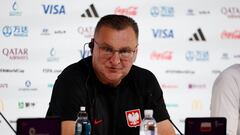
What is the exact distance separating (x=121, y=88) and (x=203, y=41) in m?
2.85

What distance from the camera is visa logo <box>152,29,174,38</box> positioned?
210 inches

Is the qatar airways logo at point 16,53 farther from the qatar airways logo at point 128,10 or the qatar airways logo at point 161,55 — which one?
the qatar airways logo at point 161,55

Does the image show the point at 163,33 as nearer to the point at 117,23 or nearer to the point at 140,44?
the point at 140,44

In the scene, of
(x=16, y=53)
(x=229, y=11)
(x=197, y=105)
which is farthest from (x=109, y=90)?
(x=229, y=11)

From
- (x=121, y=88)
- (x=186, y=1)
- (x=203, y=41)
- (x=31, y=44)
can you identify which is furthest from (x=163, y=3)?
(x=121, y=88)

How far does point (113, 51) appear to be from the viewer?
2.60m

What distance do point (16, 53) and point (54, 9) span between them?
0.60 metres

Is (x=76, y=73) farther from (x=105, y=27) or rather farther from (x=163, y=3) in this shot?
(x=163, y=3)

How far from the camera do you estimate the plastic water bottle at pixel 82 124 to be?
7.88ft

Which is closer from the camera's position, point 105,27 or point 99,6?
point 105,27

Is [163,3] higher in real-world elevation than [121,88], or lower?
higher

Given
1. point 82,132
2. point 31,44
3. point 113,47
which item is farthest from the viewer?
point 31,44

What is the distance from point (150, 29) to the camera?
532 centimetres

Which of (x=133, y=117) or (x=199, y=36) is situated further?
(x=199, y=36)
